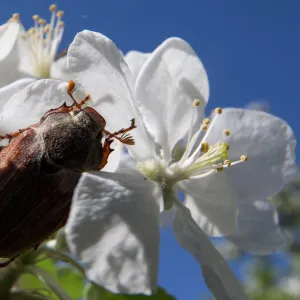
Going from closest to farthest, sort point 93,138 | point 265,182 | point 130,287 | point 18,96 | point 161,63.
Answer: point 130,287 < point 93,138 < point 18,96 < point 161,63 < point 265,182

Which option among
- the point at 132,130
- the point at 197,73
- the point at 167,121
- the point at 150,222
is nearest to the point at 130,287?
the point at 150,222

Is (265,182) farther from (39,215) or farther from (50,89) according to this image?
(39,215)

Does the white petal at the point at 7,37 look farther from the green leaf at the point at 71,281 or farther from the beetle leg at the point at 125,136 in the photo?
the green leaf at the point at 71,281

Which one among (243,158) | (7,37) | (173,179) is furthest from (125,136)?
(7,37)

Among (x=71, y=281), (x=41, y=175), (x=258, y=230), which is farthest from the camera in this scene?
(x=71, y=281)

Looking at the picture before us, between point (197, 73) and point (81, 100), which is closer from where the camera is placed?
point (81, 100)

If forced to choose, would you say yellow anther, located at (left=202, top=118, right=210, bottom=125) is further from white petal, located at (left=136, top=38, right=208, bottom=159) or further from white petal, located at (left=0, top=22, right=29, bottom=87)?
white petal, located at (left=0, top=22, right=29, bottom=87)

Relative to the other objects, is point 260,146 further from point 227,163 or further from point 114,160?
point 114,160
